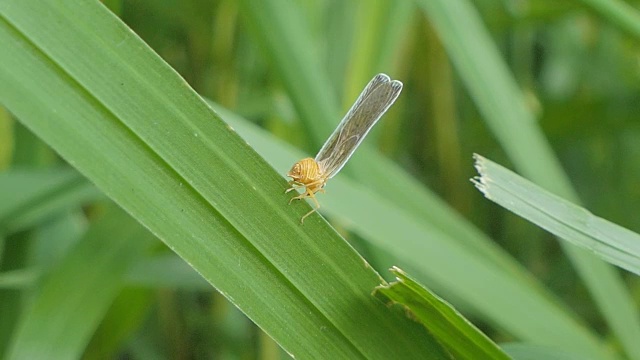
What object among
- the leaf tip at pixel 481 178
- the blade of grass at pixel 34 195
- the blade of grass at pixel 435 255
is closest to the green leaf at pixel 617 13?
the blade of grass at pixel 435 255

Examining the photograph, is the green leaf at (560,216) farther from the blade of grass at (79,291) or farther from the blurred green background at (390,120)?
the blade of grass at (79,291)

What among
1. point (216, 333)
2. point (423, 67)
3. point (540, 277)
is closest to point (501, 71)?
point (423, 67)

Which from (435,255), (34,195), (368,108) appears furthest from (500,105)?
(34,195)

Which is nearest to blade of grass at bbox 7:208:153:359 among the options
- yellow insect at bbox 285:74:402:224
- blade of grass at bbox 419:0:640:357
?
yellow insect at bbox 285:74:402:224

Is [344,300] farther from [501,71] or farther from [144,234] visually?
[501,71]

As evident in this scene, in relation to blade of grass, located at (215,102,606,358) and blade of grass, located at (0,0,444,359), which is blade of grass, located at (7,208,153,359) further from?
blade of grass, located at (0,0,444,359)

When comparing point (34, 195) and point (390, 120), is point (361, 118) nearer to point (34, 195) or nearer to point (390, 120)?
point (34, 195)
